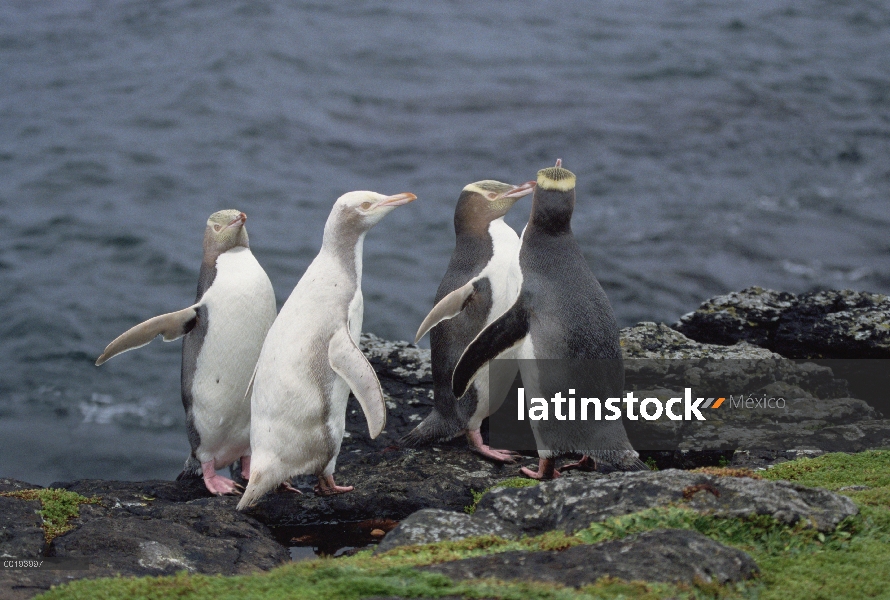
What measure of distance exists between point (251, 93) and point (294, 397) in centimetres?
1680

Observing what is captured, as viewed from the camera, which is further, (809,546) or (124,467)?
(124,467)

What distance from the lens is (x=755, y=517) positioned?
5102mm

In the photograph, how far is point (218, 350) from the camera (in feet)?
27.4

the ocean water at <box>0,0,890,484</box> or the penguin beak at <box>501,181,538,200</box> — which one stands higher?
the penguin beak at <box>501,181,538,200</box>

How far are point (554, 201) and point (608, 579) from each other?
379 centimetres

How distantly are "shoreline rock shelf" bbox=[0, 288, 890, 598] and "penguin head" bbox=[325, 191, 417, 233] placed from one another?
174 cm

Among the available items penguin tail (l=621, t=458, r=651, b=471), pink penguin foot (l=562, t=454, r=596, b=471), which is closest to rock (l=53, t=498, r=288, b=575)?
pink penguin foot (l=562, t=454, r=596, b=471)

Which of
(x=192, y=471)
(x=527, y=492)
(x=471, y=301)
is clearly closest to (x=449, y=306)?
(x=471, y=301)

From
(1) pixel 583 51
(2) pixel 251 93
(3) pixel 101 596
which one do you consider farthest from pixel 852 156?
(3) pixel 101 596

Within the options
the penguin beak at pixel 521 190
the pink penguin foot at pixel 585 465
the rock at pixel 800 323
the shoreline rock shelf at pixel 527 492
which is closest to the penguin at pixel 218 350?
the shoreline rock shelf at pixel 527 492

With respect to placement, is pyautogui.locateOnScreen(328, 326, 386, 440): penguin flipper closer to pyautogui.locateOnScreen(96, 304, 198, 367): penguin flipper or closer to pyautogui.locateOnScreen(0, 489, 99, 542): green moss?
pyautogui.locateOnScreen(96, 304, 198, 367): penguin flipper

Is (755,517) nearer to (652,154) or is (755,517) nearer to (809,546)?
(809,546)

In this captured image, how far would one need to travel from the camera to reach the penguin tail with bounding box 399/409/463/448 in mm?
8430

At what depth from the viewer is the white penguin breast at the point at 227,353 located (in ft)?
27.4
